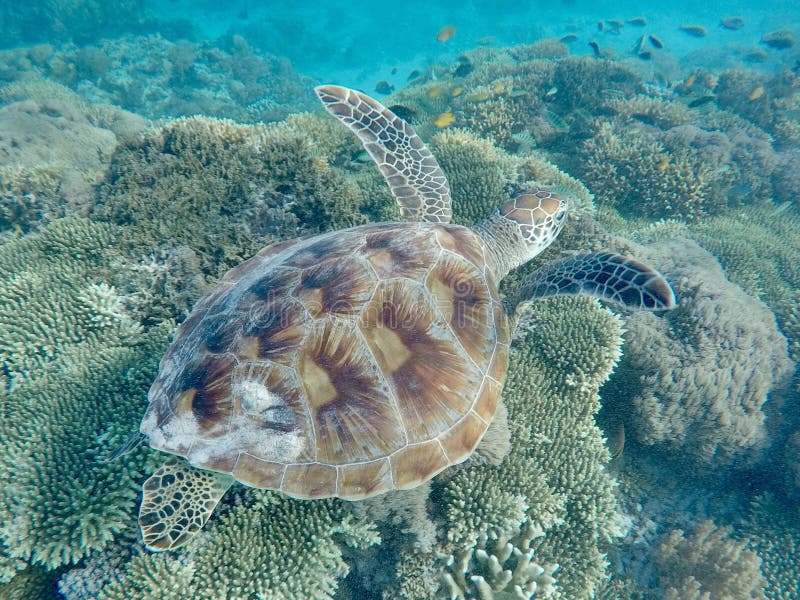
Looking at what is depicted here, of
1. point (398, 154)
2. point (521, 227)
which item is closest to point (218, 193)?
point (398, 154)

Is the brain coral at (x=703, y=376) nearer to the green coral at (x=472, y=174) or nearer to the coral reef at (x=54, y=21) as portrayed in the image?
the green coral at (x=472, y=174)

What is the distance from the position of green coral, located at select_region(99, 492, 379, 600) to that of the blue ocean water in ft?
0.05

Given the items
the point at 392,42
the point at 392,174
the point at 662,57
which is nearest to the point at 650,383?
the point at 392,174

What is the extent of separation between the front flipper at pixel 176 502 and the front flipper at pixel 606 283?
2.42 meters

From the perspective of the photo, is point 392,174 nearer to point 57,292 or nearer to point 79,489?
point 57,292

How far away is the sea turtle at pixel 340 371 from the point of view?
2.08 metres

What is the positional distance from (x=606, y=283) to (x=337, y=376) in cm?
186

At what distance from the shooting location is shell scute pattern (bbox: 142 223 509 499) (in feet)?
6.80

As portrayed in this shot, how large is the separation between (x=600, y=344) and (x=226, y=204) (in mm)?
3771

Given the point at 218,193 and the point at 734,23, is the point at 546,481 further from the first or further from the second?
the point at 734,23

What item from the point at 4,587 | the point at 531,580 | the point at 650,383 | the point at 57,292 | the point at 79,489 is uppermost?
the point at 57,292

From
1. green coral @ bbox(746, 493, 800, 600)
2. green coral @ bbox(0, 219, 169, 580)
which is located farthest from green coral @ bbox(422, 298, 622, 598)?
green coral @ bbox(0, 219, 169, 580)

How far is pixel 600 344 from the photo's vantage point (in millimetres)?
3379

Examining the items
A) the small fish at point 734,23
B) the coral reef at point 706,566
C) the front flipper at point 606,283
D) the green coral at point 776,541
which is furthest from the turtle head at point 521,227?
the small fish at point 734,23
